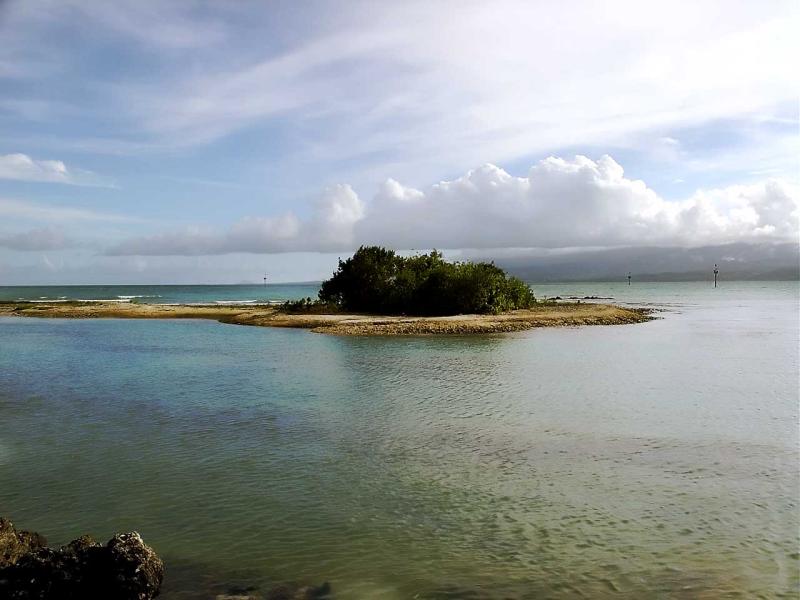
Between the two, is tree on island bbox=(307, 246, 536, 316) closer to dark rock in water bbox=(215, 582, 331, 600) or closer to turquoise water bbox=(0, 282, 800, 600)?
turquoise water bbox=(0, 282, 800, 600)

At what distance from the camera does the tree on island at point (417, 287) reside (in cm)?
8556

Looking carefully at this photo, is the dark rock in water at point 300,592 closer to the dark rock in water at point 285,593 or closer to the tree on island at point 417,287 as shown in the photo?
the dark rock in water at point 285,593

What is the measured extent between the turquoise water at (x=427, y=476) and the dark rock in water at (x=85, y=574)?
1.03m

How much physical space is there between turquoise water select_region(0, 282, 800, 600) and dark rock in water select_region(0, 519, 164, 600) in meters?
1.03

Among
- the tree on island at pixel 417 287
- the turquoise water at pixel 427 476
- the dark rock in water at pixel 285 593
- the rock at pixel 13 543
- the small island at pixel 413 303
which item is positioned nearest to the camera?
the dark rock in water at pixel 285 593

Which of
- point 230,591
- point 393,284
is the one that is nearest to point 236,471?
point 230,591

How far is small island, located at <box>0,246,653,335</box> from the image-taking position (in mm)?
79625

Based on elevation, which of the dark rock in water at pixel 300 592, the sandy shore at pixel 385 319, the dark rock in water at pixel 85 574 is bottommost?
the dark rock in water at pixel 300 592

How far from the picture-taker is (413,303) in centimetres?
8862

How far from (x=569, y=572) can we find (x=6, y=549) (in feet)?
35.1

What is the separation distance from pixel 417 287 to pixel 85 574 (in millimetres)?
79430

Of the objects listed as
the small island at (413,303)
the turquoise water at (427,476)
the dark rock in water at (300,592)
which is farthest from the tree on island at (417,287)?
the dark rock in water at (300,592)

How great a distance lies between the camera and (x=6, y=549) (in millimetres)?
11180

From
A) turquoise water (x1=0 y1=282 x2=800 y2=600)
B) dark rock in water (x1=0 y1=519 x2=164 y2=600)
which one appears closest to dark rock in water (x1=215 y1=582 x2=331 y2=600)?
turquoise water (x1=0 y1=282 x2=800 y2=600)
